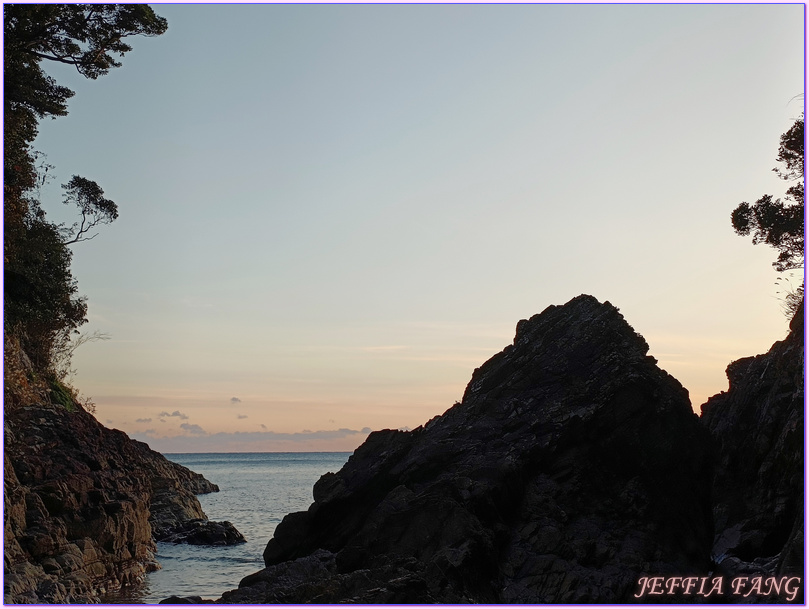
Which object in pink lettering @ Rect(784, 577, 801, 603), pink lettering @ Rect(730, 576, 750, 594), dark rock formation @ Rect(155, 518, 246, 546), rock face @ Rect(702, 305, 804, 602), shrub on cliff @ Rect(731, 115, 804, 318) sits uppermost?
shrub on cliff @ Rect(731, 115, 804, 318)

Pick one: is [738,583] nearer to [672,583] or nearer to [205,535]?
[672,583]

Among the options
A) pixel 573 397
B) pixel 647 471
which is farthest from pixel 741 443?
pixel 573 397

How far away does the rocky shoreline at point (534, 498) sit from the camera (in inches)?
750

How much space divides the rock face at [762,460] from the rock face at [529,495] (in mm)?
730

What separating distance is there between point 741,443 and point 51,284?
27.8m

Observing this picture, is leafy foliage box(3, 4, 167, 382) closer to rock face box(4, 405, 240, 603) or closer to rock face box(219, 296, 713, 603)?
rock face box(4, 405, 240, 603)

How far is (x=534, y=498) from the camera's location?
22375 millimetres

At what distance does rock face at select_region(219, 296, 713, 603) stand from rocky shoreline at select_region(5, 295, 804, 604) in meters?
0.06

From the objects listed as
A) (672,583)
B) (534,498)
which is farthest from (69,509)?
(672,583)

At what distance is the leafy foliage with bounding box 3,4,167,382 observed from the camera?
27.8m

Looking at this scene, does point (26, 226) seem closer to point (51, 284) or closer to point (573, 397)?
point (51, 284)

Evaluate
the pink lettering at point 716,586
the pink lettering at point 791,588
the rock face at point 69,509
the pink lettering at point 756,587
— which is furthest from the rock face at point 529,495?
the rock face at point 69,509

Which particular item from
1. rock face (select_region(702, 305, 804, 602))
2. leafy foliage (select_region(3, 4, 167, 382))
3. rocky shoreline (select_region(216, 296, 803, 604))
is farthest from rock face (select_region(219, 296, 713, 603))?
leafy foliage (select_region(3, 4, 167, 382))

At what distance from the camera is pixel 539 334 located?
28.4 metres
